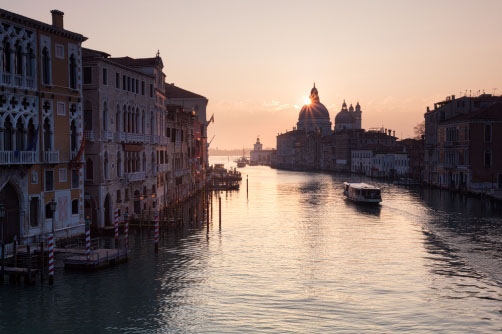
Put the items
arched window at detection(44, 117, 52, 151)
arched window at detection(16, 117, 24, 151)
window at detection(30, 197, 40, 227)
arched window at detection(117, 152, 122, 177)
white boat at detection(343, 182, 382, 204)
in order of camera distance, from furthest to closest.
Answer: white boat at detection(343, 182, 382, 204) < arched window at detection(117, 152, 122, 177) < arched window at detection(44, 117, 52, 151) < window at detection(30, 197, 40, 227) < arched window at detection(16, 117, 24, 151)

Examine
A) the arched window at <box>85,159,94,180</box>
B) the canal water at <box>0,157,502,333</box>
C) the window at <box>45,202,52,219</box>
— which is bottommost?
the canal water at <box>0,157,502,333</box>

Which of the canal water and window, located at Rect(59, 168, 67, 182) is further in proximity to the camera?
window, located at Rect(59, 168, 67, 182)

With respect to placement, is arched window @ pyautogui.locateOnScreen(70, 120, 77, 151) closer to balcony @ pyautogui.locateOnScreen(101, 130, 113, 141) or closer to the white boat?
balcony @ pyautogui.locateOnScreen(101, 130, 113, 141)

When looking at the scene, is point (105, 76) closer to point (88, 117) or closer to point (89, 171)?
point (88, 117)

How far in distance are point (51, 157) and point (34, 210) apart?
2889 millimetres

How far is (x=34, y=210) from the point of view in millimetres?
28734

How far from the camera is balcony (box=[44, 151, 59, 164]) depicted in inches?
Answer: 1144

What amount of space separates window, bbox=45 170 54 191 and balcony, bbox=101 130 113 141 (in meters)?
6.23

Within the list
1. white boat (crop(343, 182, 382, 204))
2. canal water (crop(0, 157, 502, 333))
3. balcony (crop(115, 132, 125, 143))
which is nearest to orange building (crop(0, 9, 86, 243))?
canal water (crop(0, 157, 502, 333))

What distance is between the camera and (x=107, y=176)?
3641 cm

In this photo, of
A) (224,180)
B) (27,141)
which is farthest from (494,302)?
(224,180)

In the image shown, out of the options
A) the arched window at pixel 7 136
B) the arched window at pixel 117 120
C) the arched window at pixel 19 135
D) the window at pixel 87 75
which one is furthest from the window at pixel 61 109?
the arched window at pixel 117 120

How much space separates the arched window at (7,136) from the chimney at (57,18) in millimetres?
7393

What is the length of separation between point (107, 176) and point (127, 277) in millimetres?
12358
